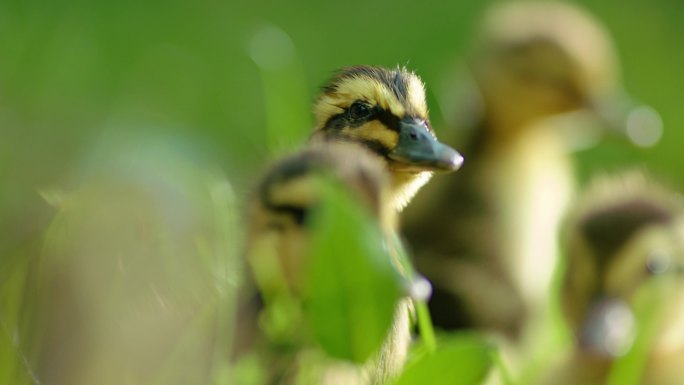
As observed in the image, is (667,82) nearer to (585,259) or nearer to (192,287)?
(585,259)

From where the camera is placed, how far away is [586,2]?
621 centimetres

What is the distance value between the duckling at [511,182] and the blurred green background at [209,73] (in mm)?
219

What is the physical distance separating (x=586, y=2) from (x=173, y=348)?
15.4 ft

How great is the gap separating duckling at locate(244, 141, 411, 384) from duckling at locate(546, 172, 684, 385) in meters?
0.95

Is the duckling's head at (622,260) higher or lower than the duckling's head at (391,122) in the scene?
lower

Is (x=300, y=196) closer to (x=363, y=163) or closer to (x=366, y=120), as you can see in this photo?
(x=363, y=163)

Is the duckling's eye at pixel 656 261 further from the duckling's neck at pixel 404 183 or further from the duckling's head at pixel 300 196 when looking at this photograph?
the duckling's head at pixel 300 196

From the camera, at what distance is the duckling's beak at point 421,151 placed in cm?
177

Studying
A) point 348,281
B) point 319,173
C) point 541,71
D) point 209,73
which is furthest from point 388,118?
point 209,73

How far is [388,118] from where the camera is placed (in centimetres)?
188

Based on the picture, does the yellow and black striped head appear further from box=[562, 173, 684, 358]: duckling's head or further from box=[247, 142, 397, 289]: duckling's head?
box=[562, 173, 684, 358]: duckling's head

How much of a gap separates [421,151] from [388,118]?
0.10 metres

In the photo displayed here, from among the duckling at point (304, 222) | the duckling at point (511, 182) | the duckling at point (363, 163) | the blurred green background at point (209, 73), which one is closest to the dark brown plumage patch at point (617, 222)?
the blurred green background at point (209, 73)

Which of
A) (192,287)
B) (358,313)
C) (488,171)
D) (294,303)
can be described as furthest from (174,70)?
(358,313)
